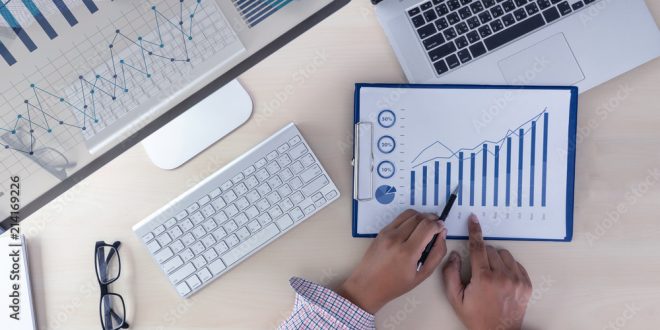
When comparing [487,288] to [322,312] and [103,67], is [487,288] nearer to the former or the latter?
[322,312]

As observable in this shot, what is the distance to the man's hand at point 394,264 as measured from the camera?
71 cm

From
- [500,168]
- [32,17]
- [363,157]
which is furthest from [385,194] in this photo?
[32,17]

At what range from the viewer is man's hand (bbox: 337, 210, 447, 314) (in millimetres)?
713

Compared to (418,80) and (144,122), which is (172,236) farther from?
(418,80)

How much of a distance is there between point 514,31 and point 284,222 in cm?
45

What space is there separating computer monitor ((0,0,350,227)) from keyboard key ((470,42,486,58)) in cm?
28

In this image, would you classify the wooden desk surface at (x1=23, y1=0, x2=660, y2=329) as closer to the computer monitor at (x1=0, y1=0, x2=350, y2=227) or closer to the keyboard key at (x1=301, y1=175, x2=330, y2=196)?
the keyboard key at (x1=301, y1=175, x2=330, y2=196)

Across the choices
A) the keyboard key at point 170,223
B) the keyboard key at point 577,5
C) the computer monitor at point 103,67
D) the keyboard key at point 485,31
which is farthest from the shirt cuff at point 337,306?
the keyboard key at point 577,5

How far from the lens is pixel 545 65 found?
0.71 m

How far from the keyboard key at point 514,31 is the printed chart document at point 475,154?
7cm

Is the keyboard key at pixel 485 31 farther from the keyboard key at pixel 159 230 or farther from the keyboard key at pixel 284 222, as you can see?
the keyboard key at pixel 159 230

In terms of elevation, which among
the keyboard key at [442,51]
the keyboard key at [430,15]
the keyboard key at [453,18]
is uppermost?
the keyboard key at [430,15]

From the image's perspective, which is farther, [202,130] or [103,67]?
[202,130]

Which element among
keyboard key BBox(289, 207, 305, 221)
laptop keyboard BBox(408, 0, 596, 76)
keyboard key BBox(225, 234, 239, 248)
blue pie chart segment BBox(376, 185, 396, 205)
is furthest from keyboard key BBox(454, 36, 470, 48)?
keyboard key BBox(225, 234, 239, 248)
